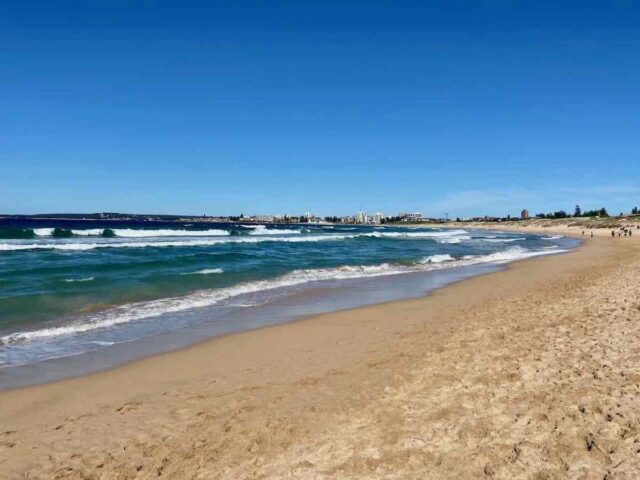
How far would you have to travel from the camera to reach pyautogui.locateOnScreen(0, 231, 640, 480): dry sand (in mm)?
4027

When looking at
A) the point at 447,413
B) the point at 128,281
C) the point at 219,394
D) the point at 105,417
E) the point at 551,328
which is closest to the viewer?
the point at 447,413

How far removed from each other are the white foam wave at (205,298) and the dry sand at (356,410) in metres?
3.18

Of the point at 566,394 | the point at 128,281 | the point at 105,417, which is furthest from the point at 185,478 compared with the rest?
the point at 128,281

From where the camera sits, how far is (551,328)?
8547 millimetres

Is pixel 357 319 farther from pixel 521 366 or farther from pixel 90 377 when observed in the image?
pixel 90 377

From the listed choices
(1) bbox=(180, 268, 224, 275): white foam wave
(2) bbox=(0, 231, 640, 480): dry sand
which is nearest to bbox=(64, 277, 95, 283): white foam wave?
(1) bbox=(180, 268, 224, 275): white foam wave

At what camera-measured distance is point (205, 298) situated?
13641 millimetres

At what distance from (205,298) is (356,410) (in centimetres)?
930

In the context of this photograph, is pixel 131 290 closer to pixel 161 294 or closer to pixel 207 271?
pixel 161 294

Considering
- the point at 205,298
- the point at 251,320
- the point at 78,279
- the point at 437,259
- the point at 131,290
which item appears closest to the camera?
the point at 251,320

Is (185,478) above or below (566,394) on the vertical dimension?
below

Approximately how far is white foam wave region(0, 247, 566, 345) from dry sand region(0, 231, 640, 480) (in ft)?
10.4

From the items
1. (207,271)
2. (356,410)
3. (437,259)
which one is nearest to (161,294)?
(207,271)

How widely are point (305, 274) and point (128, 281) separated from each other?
719 cm
